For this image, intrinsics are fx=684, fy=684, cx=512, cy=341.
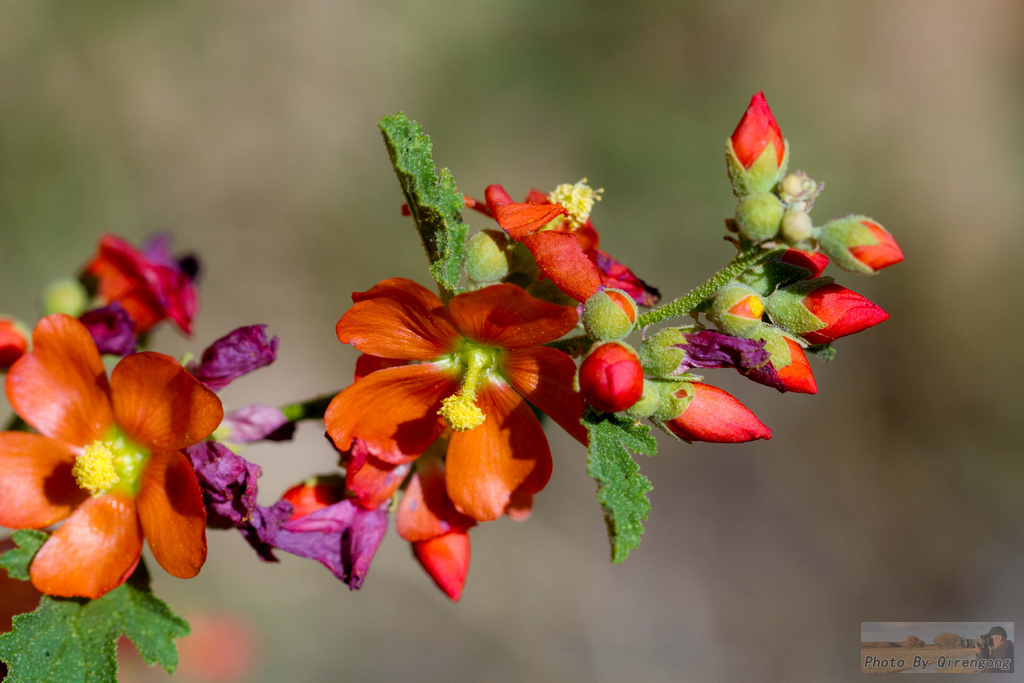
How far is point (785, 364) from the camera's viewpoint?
1.65 metres

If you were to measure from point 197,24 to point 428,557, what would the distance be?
21.0 feet

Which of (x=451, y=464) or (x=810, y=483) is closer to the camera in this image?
(x=451, y=464)

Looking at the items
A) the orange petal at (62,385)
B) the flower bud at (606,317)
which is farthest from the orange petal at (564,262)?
the orange petal at (62,385)

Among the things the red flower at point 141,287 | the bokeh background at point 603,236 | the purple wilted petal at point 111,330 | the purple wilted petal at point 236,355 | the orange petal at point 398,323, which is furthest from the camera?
the bokeh background at point 603,236

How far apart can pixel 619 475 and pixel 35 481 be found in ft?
5.09

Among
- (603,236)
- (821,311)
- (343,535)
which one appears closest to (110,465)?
(343,535)

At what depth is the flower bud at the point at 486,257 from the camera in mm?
1763

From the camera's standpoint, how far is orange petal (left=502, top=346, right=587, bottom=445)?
1.66 meters

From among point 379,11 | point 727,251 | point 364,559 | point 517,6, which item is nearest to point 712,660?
point 727,251

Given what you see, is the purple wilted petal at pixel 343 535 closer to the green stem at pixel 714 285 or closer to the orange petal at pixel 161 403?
the orange petal at pixel 161 403

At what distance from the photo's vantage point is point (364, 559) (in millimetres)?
1985

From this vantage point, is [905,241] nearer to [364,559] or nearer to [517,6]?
[517,6]

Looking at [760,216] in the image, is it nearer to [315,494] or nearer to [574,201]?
[574,201]
